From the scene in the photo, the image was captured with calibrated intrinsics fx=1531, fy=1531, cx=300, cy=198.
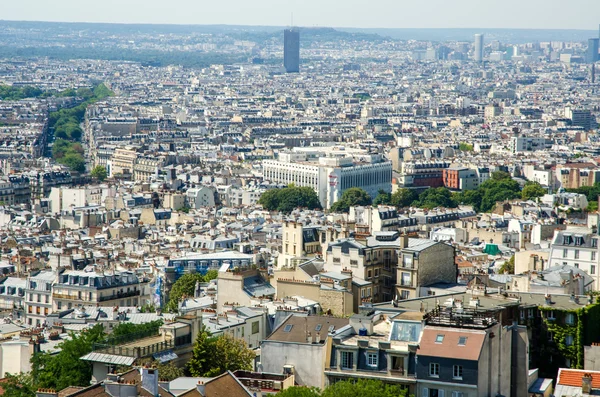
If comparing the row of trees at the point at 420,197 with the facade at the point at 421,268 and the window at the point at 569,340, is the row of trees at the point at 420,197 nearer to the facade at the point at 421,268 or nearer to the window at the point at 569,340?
the facade at the point at 421,268

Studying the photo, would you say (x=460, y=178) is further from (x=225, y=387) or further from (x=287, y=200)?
(x=225, y=387)

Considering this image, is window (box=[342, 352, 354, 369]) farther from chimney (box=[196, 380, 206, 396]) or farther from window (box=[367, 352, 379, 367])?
chimney (box=[196, 380, 206, 396])

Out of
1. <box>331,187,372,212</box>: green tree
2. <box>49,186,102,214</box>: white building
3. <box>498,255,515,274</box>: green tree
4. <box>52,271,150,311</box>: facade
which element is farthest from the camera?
<box>331,187,372,212</box>: green tree

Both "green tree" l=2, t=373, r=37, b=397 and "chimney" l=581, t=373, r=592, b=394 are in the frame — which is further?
"green tree" l=2, t=373, r=37, b=397

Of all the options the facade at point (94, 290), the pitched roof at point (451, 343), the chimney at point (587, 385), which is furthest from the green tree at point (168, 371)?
the facade at point (94, 290)

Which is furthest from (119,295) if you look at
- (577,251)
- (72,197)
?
(72,197)

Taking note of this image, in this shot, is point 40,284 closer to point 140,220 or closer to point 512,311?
point 512,311

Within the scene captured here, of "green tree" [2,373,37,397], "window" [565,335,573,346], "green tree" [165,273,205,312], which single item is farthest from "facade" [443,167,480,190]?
"green tree" [2,373,37,397]
